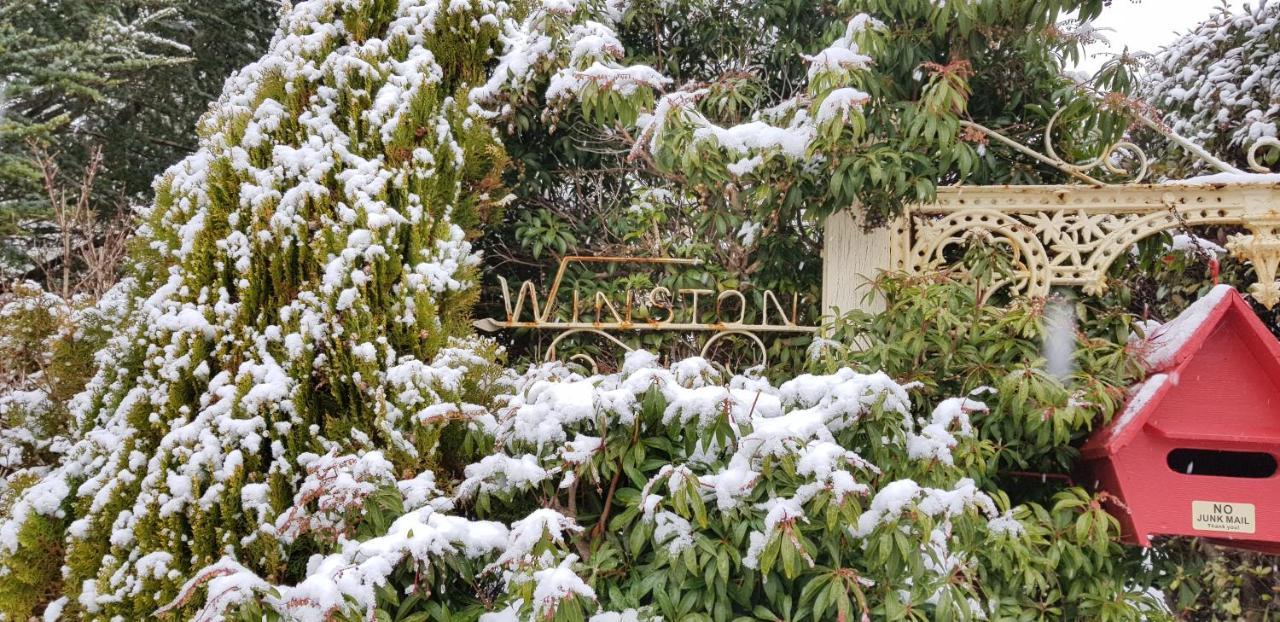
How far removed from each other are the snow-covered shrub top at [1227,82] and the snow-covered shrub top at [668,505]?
403 cm

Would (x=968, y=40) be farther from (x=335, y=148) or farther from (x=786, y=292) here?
(x=335, y=148)

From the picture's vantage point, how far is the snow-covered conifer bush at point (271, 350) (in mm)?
2396

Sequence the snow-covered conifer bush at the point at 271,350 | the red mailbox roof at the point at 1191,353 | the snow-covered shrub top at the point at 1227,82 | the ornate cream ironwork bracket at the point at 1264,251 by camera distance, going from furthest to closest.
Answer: the snow-covered shrub top at the point at 1227,82 → the ornate cream ironwork bracket at the point at 1264,251 → the red mailbox roof at the point at 1191,353 → the snow-covered conifer bush at the point at 271,350

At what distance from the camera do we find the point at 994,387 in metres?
2.96

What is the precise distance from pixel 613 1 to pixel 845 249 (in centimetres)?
186

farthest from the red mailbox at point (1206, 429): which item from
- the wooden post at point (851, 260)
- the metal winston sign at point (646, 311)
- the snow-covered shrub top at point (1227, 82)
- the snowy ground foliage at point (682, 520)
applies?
the snow-covered shrub top at point (1227, 82)

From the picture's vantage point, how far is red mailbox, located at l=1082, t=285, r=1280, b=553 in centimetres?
262

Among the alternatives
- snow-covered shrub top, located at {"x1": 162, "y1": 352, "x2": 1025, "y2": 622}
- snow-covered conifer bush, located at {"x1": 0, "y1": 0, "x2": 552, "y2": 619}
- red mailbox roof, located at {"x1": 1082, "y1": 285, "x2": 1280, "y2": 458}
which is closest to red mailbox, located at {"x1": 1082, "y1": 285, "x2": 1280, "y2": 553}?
red mailbox roof, located at {"x1": 1082, "y1": 285, "x2": 1280, "y2": 458}

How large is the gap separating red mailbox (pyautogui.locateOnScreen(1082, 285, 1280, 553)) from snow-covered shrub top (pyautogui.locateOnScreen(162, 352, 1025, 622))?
1.52 feet

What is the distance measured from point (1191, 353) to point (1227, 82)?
3.78m

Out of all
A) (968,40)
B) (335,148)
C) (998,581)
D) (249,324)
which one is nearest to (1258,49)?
(968,40)

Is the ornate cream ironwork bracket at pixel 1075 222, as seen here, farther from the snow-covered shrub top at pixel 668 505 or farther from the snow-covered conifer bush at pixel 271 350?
the snow-covered conifer bush at pixel 271 350

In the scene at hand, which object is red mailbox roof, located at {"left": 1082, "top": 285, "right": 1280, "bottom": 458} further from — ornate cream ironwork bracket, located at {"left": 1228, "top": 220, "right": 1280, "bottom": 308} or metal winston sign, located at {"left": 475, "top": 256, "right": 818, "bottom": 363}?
metal winston sign, located at {"left": 475, "top": 256, "right": 818, "bottom": 363}

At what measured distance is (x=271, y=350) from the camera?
2.57 m
